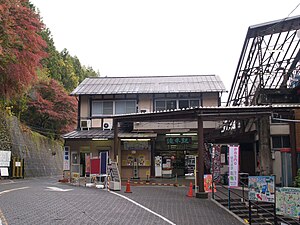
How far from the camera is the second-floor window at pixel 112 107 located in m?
26.7

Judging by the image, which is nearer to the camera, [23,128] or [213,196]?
[213,196]

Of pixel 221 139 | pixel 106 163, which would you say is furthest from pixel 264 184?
pixel 221 139

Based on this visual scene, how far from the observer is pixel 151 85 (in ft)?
92.0

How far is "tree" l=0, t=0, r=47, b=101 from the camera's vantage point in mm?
15118

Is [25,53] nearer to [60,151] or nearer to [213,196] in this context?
[213,196]

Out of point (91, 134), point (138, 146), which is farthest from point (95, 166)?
point (138, 146)

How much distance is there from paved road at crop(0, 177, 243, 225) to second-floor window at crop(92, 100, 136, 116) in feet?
38.4

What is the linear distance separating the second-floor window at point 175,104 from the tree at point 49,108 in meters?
12.0

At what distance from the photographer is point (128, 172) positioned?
25.5m

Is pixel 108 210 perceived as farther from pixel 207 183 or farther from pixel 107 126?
pixel 107 126

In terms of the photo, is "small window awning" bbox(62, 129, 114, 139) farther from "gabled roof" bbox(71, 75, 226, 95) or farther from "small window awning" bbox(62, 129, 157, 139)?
"gabled roof" bbox(71, 75, 226, 95)

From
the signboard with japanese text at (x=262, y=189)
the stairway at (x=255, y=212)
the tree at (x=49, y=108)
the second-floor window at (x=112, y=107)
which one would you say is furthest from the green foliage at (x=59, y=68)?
the signboard with japanese text at (x=262, y=189)

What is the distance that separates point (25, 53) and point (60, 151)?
26665 millimetres

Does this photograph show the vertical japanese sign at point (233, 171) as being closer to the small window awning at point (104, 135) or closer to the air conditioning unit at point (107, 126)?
the small window awning at point (104, 135)
